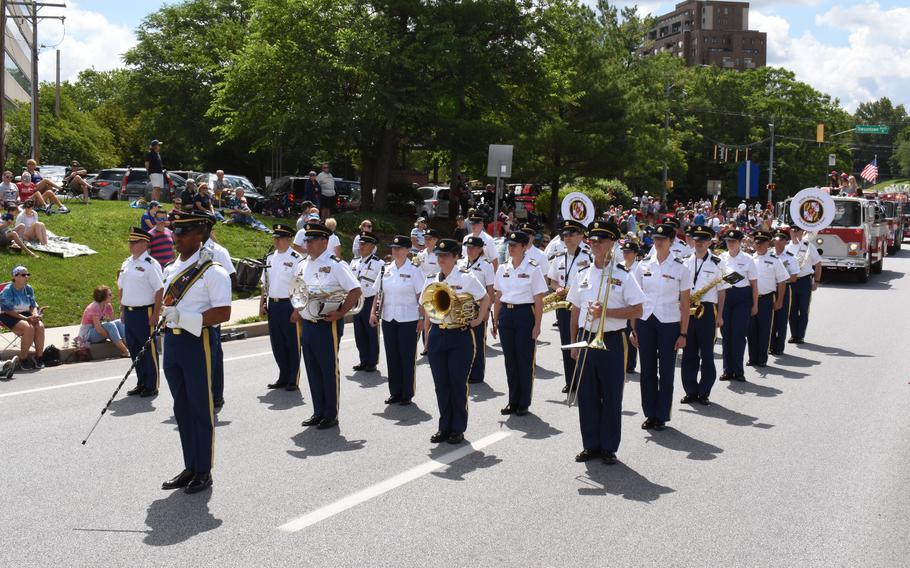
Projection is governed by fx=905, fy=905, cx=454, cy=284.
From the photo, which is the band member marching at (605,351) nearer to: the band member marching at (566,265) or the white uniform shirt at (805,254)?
the band member marching at (566,265)

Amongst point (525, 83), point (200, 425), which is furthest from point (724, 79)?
point (200, 425)

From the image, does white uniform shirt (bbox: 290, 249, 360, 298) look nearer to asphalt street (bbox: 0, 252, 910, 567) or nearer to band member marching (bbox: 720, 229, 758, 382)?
asphalt street (bbox: 0, 252, 910, 567)

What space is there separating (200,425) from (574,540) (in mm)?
2990

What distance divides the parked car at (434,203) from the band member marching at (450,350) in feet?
86.9

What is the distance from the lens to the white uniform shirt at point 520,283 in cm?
959

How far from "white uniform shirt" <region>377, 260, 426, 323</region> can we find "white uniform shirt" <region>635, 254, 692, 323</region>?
2.51 m

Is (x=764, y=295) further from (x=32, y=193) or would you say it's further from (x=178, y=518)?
(x=32, y=193)

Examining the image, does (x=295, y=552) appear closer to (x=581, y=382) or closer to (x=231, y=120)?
(x=581, y=382)

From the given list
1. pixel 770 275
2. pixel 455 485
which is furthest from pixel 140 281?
pixel 770 275

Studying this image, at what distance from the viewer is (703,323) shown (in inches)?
422

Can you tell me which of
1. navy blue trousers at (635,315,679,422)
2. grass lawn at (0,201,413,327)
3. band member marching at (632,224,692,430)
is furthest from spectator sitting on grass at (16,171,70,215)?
navy blue trousers at (635,315,679,422)

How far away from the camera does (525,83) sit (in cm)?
3155

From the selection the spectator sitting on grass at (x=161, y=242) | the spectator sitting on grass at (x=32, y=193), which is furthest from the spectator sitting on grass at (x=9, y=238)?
the spectator sitting on grass at (x=161, y=242)

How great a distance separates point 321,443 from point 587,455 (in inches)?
96.6
